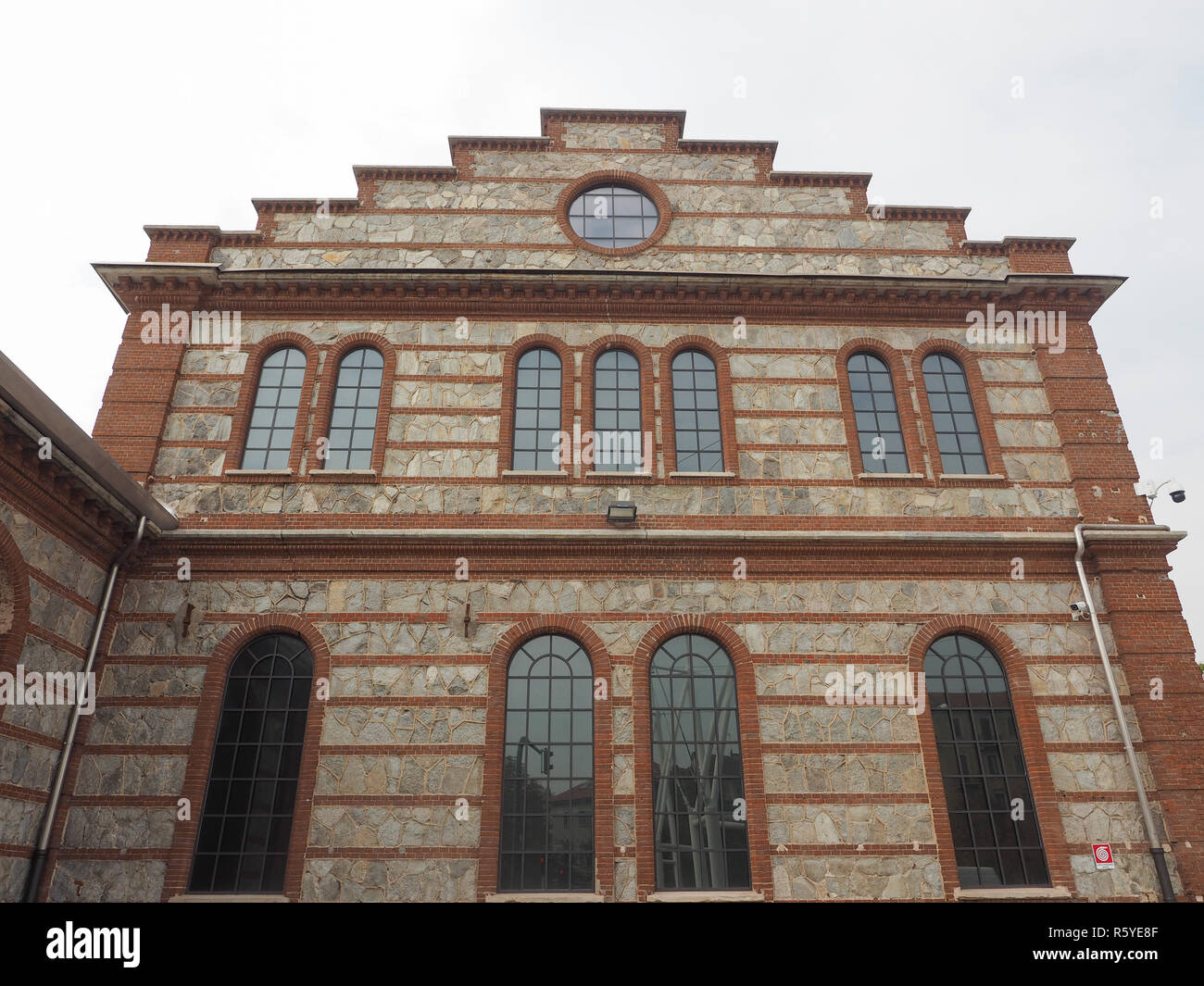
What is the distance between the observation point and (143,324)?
511 inches

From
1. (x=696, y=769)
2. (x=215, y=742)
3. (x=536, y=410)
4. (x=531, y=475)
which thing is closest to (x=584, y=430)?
(x=536, y=410)

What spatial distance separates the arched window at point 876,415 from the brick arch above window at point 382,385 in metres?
7.60

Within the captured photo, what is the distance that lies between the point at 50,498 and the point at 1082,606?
14.0m

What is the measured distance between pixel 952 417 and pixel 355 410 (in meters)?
9.82

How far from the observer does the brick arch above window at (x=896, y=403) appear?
12188 millimetres

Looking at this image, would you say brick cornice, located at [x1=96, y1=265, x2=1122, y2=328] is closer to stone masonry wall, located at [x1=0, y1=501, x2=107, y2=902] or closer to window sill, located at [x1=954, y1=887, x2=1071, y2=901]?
stone masonry wall, located at [x1=0, y1=501, x2=107, y2=902]

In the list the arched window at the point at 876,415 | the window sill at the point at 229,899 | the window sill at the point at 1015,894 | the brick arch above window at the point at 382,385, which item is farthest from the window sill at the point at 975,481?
the window sill at the point at 229,899

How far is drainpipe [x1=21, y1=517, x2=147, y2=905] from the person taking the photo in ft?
30.6

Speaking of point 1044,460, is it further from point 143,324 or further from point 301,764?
point 143,324

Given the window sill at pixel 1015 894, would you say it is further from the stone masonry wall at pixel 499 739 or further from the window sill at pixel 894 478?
the window sill at pixel 894 478

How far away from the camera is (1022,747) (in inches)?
418

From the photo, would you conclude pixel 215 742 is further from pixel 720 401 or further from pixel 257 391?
pixel 720 401

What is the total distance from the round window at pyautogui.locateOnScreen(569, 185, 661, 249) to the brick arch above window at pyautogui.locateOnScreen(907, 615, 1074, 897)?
8324 millimetres

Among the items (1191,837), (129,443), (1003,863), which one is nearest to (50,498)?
(129,443)
